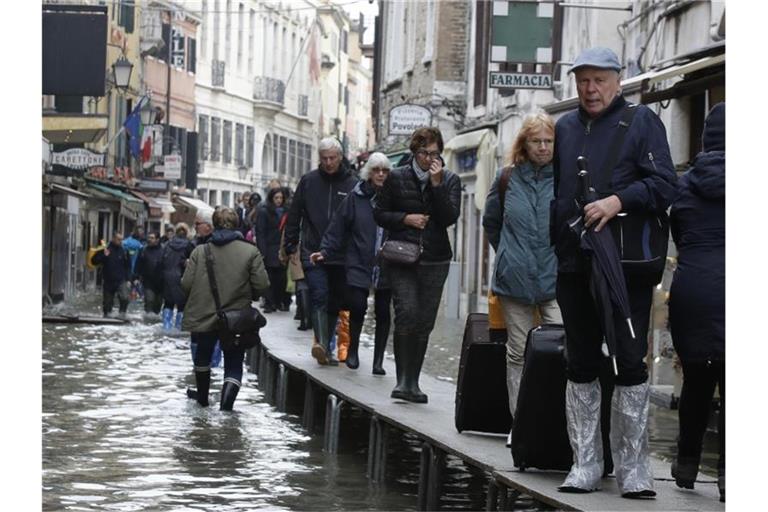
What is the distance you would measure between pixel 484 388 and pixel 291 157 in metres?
81.4

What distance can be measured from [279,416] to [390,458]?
2.40 meters

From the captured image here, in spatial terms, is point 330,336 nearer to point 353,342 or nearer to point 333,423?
point 353,342

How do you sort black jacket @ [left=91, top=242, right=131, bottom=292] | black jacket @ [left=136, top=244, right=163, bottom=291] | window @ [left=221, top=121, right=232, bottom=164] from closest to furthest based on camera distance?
1. black jacket @ [left=136, top=244, right=163, bottom=291]
2. black jacket @ [left=91, top=242, right=131, bottom=292]
3. window @ [left=221, top=121, right=232, bottom=164]

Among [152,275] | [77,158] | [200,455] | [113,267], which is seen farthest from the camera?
[77,158]

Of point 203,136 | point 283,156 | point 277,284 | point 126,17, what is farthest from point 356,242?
point 283,156

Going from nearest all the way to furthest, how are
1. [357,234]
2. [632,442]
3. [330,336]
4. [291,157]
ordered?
1. [632,442]
2. [357,234]
3. [330,336]
4. [291,157]

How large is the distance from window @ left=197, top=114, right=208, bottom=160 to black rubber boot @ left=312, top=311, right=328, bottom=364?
58930 mm

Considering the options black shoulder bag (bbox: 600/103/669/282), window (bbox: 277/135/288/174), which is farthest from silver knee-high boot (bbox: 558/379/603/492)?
window (bbox: 277/135/288/174)

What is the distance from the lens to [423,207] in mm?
12320

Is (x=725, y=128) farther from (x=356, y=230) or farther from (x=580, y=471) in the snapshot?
(x=356, y=230)

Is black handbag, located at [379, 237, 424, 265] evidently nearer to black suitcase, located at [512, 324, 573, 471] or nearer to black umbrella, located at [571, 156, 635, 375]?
black suitcase, located at [512, 324, 573, 471]

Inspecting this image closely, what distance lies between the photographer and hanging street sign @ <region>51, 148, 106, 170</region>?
3825 centimetres

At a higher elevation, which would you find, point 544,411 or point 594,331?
point 594,331

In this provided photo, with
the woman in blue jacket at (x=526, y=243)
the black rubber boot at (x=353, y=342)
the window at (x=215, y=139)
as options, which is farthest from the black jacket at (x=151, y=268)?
the window at (x=215, y=139)
